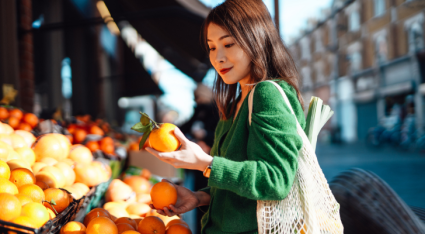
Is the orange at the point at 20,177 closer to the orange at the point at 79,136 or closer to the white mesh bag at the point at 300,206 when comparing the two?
the white mesh bag at the point at 300,206

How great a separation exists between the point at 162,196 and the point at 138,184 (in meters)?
1.30

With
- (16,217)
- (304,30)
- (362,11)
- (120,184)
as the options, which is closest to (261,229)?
(16,217)

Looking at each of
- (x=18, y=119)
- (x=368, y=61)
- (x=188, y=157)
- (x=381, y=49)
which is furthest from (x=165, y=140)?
(x=368, y=61)

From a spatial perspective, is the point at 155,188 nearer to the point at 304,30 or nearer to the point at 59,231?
the point at 59,231

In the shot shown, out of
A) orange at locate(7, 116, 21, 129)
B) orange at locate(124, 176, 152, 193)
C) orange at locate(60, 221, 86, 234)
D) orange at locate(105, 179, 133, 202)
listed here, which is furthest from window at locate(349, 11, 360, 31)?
orange at locate(60, 221, 86, 234)

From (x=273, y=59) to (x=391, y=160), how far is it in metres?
12.1

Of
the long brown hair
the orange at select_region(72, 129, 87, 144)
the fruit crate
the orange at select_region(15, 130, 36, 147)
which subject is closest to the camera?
the fruit crate

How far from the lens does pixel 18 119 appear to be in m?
2.47

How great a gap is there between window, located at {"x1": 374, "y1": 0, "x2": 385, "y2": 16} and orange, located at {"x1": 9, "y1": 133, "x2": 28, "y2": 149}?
933 inches

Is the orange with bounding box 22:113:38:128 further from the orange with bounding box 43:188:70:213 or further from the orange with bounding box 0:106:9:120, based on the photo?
the orange with bounding box 43:188:70:213

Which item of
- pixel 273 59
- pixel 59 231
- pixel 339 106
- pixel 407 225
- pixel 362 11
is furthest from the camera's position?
pixel 339 106

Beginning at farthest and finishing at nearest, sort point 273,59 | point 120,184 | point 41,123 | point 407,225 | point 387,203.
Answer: point 41,123
point 120,184
point 387,203
point 407,225
point 273,59

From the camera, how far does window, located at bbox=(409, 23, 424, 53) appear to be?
1634cm

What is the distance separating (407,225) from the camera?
152cm
